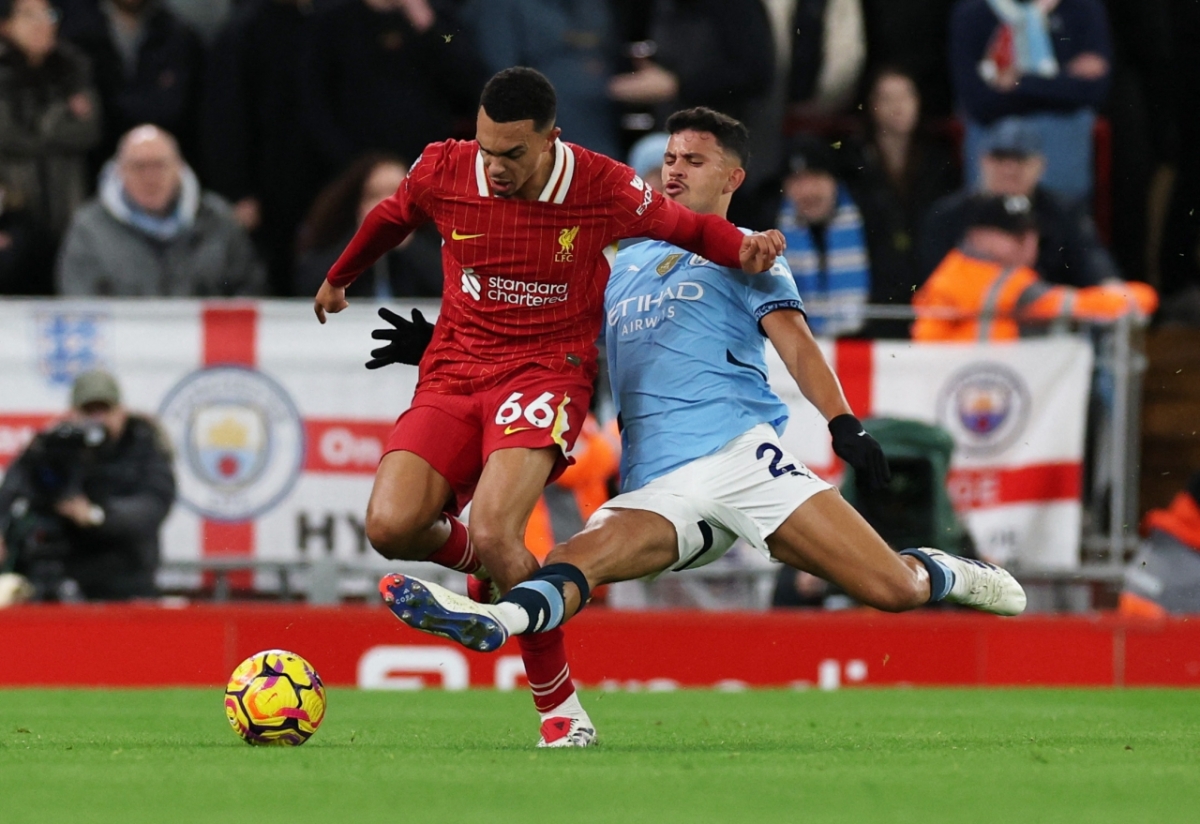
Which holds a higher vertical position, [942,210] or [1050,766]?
[942,210]

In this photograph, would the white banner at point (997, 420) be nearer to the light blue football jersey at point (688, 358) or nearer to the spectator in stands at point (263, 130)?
the light blue football jersey at point (688, 358)

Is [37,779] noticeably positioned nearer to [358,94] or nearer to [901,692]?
[901,692]

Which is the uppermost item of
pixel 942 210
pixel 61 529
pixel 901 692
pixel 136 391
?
pixel 942 210

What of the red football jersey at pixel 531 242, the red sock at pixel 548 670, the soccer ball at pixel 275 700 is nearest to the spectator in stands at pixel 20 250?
the red football jersey at pixel 531 242

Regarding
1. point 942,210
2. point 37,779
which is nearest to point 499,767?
point 37,779

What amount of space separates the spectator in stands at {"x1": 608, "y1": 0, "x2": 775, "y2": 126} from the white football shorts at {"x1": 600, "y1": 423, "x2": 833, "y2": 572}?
573cm

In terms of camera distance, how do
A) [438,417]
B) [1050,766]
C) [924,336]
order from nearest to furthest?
[1050,766] → [438,417] → [924,336]

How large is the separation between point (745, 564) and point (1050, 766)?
4.98 m

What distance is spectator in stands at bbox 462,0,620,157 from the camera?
42.3ft

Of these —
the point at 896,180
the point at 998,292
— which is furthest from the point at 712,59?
the point at 998,292

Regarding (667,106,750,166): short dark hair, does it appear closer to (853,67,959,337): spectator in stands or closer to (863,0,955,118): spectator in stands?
(853,67,959,337): spectator in stands

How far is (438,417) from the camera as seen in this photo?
23.5 feet

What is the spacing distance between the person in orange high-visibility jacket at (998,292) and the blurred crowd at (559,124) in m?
0.04

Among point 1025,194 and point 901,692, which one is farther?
point 1025,194
